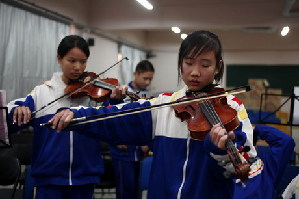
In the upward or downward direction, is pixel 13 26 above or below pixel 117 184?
above

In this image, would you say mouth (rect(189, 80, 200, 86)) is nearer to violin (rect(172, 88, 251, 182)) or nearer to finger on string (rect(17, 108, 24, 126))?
violin (rect(172, 88, 251, 182))

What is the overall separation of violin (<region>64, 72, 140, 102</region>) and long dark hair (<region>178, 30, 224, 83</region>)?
96cm

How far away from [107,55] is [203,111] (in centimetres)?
736

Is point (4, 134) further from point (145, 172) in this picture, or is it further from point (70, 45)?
point (145, 172)

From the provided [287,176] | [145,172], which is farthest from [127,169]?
[287,176]

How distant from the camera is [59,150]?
1.94 meters

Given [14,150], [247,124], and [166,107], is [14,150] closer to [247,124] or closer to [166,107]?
[166,107]

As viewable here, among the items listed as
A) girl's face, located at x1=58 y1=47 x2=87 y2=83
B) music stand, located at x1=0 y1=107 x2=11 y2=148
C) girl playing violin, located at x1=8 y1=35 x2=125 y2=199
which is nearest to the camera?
music stand, located at x1=0 y1=107 x2=11 y2=148

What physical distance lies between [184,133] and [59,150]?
2.98 feet

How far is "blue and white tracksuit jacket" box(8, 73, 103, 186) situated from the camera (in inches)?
75.5

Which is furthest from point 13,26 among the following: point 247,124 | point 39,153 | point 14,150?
point 247,124

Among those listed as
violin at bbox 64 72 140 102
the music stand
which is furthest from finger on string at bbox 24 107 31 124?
violin at bbox 64 72 140 102

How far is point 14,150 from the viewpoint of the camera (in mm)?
3301

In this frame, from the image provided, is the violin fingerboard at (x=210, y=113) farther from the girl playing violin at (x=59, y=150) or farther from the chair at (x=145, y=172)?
the chair at (x=145, y=172)
